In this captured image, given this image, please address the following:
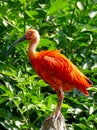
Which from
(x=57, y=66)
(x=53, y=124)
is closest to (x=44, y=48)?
(x=57, y=66)

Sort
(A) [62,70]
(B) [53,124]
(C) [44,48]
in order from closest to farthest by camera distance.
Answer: (B) [53,124], (A) [62,70], (C) [44,48]

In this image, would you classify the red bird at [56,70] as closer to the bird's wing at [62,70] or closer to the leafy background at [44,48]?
the bird's wing at [62,70]

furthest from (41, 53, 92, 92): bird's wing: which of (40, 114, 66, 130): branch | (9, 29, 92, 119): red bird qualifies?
(40, 114, 66, 130): branch

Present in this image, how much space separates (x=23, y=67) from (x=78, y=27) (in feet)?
2.68

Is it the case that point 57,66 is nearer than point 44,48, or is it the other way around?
point 57,66

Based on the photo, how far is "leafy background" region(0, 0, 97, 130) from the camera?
830 cm

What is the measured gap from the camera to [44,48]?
9.23 m

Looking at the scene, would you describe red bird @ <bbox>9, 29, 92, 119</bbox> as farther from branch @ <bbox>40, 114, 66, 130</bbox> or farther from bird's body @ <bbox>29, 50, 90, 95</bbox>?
branch @ <bbox>40, 114, 66, 130</bbox>

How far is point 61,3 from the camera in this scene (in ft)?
26.3

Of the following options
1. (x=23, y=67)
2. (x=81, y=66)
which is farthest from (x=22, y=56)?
(x=81, y=66)

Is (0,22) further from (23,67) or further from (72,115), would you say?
(72,115)

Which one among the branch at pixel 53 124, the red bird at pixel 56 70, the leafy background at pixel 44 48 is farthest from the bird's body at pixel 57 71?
the branch at pixel 53 124

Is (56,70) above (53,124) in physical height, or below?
above

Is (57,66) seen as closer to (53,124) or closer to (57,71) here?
(57,71)
